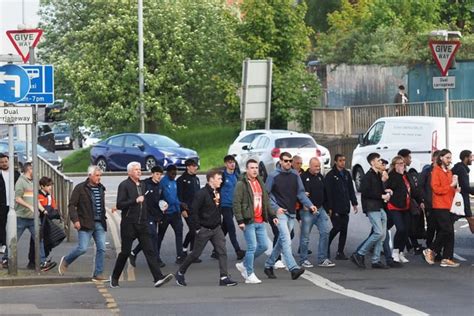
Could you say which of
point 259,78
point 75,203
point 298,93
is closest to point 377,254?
point 75,203

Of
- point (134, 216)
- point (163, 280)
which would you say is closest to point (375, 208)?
point (163, 280)

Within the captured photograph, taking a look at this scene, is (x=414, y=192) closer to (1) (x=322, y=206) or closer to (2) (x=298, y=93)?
(1) (x=322, y=206)

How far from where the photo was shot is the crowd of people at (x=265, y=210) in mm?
18031

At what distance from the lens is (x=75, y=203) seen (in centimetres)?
1892

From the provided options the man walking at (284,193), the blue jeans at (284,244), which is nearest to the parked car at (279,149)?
the man walking at (284,193)

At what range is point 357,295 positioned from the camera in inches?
656

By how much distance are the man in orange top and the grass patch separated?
34591 mm

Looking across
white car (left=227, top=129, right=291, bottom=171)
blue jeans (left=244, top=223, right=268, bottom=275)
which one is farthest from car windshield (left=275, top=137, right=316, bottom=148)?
blue jeans (left=244, top=223, right=268, bottom=275)

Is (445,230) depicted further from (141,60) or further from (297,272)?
(141,60)

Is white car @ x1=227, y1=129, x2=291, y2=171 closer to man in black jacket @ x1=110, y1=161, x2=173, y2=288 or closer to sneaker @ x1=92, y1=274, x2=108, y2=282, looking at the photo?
sneaker @ x1=92, y1=274, x2=108, y2=282

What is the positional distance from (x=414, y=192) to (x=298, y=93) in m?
30.5

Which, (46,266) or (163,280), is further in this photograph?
(46,266)

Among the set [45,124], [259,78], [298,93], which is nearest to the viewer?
[259,78]

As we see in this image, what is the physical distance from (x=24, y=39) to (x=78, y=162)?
36.3 metres
